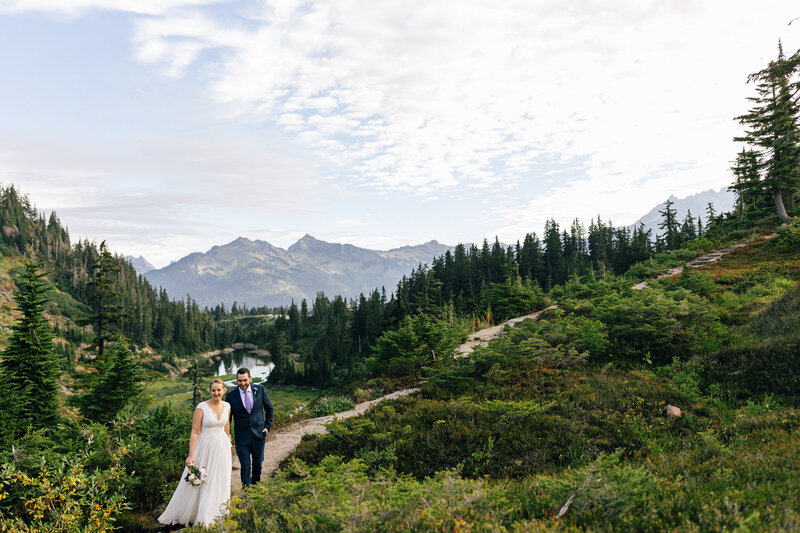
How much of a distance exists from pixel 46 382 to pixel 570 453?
23.1 meters

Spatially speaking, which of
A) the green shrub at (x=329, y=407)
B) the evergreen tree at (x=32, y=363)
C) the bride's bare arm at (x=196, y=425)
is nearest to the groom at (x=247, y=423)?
the bride's bare arm at (x=196, y=425)

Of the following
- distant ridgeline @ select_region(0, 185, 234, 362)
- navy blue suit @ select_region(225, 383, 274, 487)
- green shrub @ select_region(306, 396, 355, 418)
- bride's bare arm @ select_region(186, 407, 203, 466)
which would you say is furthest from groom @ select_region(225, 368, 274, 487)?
distant ridgeline @ select_region(0, 185, 234, 362)

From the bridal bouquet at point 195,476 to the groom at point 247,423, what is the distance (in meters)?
0.96

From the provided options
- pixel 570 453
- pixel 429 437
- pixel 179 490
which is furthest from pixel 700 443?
pixel 179 490

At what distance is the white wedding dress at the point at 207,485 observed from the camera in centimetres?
634

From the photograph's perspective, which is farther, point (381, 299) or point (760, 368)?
point (381, 299)

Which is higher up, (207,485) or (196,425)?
(196,425)

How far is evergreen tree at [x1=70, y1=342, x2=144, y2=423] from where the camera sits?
50.6 ft

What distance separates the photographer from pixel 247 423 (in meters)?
7.41

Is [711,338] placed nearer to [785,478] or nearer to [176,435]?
[785,478]

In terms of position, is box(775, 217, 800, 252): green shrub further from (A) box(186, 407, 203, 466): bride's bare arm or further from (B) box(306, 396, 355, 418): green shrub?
(A) box(186, 407, 203, 466): bride's bare arm

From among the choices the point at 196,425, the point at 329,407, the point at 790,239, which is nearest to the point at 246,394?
the point at 196,425

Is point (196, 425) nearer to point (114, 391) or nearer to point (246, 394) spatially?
point (246, 394)

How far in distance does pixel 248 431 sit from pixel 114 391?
12223 mm
